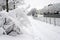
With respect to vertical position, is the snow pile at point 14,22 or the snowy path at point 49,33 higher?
the snow pile at point 14,22

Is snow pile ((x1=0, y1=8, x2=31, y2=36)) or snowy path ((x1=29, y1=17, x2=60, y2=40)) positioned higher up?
snow pile ((x1=0, y1=8, x2=31, y2=36))

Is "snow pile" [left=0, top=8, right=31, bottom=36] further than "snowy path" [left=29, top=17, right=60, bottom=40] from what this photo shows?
Yes

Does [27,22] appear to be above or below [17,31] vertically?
above

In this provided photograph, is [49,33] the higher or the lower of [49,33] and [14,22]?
the lower

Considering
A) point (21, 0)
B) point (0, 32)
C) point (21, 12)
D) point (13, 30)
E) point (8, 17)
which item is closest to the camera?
point (0, 32)

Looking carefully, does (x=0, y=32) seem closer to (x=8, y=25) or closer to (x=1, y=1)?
Answer: (x=8, y=25)

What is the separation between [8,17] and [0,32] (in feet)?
6.60

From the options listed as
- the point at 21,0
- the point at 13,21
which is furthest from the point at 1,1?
the point at 13,21

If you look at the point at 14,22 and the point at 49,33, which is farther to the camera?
the point at 14,22

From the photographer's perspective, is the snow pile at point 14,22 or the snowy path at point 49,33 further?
the snow pile at point 14,22

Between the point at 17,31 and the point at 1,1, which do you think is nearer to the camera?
the point at 17,31

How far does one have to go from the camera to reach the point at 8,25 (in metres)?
7.76

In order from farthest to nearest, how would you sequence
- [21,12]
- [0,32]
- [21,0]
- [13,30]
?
1. [21,0]
2. [21,12]
3. [13,30]
4. [0,32]

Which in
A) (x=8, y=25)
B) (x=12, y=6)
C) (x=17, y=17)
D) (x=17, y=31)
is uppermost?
(x=12, y=6)
